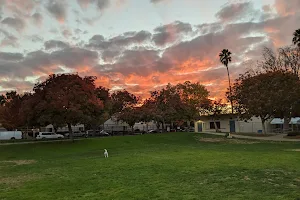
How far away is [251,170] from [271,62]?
1941 inches

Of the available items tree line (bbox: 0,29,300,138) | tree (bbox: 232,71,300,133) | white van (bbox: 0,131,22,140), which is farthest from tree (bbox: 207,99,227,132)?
white van (bbox: 0,131,22,140)

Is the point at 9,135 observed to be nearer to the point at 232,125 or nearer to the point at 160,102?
the point at 160,102

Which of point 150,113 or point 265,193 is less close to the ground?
point 150,113

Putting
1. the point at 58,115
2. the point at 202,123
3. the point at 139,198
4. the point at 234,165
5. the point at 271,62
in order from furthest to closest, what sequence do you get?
the point at 202,123 < the point at 271,62 < the point at 58,115 < the point at 234,165 < the point at 139,198

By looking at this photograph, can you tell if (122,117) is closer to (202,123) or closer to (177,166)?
(202,123)

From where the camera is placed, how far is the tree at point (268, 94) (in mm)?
42469

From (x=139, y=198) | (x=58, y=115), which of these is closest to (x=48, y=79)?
(x=58, y=115)

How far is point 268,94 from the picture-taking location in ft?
145

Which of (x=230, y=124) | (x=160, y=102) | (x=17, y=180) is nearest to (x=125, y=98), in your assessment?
(x=160, y=102)

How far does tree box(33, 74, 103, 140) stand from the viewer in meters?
35.3

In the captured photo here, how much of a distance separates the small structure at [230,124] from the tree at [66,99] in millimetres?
33861

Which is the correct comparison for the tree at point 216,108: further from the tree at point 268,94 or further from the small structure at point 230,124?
the tree at point 268,94

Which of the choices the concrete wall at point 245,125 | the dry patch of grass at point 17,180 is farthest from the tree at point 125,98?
the dry patch of grass at point 17,180

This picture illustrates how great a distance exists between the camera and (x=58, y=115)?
118 feet
